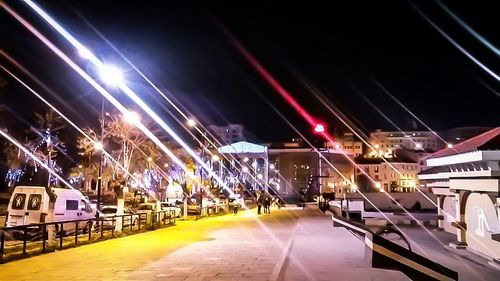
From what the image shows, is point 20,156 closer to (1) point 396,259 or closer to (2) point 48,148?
(2) point 48,148

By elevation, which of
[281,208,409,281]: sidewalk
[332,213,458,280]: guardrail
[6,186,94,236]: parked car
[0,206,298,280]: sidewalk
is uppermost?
[6,186,94,236]: parked car

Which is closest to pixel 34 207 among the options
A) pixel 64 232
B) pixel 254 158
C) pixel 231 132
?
pixel 64 232

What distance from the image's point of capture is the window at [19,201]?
19.0 metres

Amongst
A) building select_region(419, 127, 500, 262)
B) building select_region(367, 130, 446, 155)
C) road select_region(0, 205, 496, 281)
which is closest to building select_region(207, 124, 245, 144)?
building select_region(367, 130, 446, 155)

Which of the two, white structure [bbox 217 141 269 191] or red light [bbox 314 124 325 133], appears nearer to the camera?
red light [bbox 314 124 325 133]

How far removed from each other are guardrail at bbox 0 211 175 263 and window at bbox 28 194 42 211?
1428 mm

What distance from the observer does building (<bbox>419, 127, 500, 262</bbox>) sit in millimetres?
14438

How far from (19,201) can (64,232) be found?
91.1 inches

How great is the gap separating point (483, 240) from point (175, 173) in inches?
1791

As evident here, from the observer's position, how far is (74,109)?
42.1 metres

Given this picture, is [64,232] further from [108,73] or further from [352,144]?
[352,144]

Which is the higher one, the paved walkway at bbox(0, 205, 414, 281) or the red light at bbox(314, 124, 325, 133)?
the red light at bbox(314, 124, 325, 133)

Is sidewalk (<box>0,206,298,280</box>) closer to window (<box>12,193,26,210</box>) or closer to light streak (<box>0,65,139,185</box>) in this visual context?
window (<box>12,193,26,210</box>)

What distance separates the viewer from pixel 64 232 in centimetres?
1866
